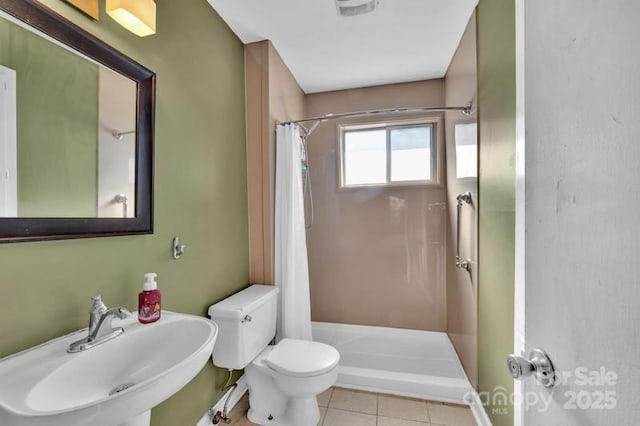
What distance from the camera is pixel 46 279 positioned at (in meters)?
0.84

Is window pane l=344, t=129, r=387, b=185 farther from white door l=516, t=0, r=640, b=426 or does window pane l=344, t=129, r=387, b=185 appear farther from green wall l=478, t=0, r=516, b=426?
white door l=516, t=0, r=640, b=426

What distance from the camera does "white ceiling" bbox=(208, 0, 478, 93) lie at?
161 centimetres

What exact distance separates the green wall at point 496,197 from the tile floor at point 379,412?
24 cm

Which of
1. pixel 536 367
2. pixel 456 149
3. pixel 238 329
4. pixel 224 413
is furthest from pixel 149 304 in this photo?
pixel 456 149

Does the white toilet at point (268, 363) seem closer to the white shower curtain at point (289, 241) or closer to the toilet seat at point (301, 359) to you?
the toilet seat at point (301, 359)

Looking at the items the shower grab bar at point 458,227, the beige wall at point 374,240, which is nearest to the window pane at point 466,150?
the shower grab bar at point 458,227

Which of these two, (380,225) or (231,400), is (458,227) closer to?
(380,225)

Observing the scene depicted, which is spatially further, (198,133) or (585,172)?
(198,133)

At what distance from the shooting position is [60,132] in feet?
2.90

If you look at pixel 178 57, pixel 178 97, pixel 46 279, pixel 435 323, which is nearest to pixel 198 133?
pixel 178 97

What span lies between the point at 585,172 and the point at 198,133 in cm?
158

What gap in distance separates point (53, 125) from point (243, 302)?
1154mm

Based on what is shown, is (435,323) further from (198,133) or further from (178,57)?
(178,57)

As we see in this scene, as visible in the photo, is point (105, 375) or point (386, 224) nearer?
point (105, 375)
